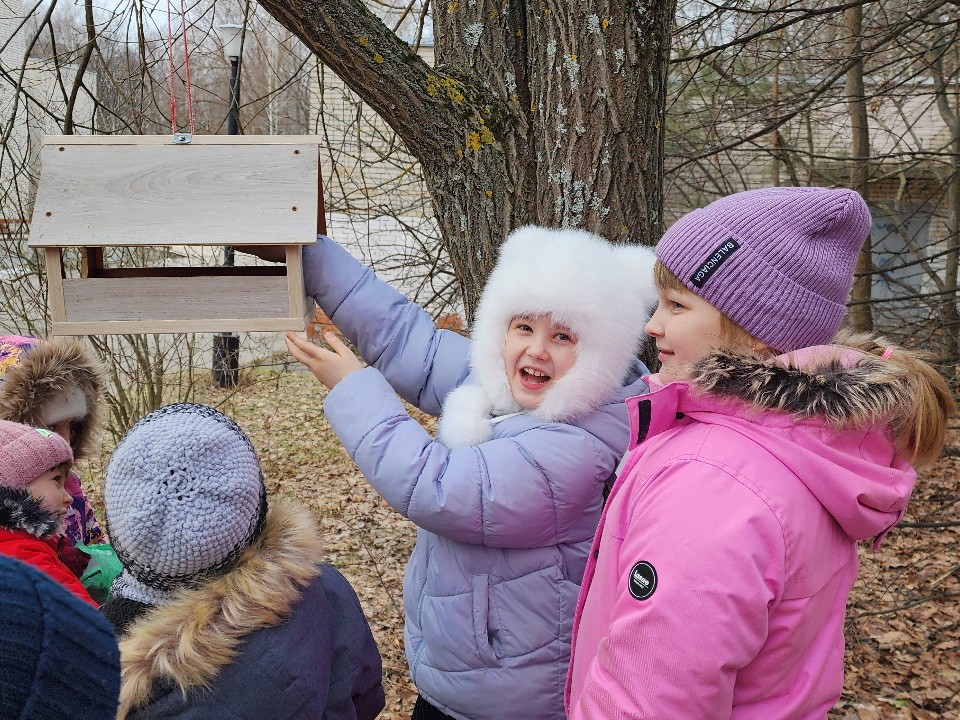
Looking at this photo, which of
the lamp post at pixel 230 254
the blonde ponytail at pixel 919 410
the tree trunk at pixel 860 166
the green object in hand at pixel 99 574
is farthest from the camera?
the tree trunk at pixel 860 166

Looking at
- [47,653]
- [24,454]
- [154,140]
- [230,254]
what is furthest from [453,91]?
[230,254]

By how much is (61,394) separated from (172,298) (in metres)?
0.78

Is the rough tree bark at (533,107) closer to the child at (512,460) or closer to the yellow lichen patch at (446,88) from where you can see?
the yellow lichen patch at (446,88)

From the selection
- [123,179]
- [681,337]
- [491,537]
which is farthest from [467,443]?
[123,179]

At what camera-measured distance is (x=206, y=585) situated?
1420mm

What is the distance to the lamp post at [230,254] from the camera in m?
5.29

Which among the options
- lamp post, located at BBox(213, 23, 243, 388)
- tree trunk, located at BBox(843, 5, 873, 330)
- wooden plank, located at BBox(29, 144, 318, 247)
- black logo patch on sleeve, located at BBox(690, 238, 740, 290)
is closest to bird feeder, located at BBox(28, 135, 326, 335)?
wooden plank, located at BBox(29, 144, 318, 247)

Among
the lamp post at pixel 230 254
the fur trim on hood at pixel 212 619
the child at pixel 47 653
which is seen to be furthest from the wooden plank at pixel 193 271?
the lamp post at pixel 230 254

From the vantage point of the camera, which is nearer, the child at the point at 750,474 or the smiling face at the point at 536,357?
the child at the point at 750,474

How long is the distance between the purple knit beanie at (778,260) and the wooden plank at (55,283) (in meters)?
1.52

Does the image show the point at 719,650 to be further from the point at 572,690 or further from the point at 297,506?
the point at 297,506

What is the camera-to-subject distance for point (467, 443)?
5.99 feet

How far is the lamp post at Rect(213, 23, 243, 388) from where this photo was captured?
5288 millimetres

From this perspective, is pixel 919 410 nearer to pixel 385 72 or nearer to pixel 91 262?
pixel 385 72
